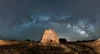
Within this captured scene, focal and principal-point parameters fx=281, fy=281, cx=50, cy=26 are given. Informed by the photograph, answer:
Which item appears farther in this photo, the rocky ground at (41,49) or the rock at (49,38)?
the rock at (49,38)

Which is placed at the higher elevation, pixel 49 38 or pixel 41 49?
pixel 49 38

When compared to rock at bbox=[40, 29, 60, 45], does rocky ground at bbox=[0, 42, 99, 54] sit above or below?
below

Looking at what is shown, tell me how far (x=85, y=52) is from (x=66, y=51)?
439 cm

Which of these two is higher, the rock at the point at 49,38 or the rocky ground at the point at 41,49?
the rock at the point at 49,38

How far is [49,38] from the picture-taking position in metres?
62.5

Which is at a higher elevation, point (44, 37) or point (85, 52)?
point (44, 37)

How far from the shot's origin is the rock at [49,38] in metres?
62.0

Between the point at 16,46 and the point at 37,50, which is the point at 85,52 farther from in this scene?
the point at 16,46

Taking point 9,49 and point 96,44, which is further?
point 96,44

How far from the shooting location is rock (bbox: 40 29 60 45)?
62.0 meters

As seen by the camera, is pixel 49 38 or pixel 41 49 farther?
pixel 49 38

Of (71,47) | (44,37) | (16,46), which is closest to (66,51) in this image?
(71,47)

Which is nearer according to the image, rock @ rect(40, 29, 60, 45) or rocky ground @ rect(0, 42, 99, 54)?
rocky ground @ rect(0, 42, 99, 54)

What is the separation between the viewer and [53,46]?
199 feet
